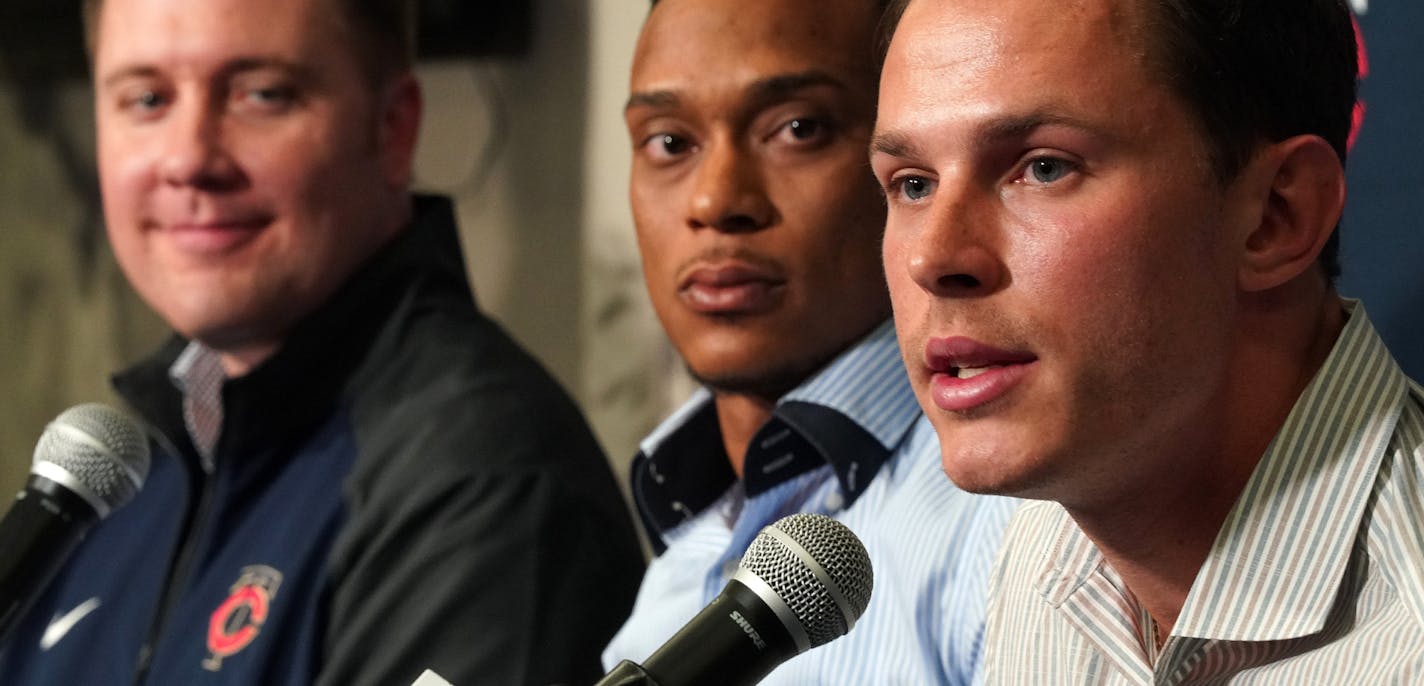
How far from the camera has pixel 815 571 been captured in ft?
3.28

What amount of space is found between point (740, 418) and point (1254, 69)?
77cm

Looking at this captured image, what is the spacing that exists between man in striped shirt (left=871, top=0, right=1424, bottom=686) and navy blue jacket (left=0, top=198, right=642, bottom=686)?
2.36 feet

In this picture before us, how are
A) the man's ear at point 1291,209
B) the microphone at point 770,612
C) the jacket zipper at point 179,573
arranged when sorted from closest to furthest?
the microphone at point 770,612, the man's ear at point 1291,209, the jacket zipper at point 179,573

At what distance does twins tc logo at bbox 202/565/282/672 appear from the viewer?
183 centimetres

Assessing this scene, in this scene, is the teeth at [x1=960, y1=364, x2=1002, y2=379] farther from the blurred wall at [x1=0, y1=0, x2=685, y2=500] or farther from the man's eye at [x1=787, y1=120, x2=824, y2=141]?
the blurred wall at [x1=0, y1=0, x2=685, y2=500]

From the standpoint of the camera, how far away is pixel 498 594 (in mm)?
1668

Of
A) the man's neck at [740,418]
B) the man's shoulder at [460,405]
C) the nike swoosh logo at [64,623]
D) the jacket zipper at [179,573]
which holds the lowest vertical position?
the nike swoosh logo at [64,623]

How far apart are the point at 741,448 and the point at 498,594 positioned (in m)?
0.29

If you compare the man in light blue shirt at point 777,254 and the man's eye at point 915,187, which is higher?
the man's eye at point 915,187

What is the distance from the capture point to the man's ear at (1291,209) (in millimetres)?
1047

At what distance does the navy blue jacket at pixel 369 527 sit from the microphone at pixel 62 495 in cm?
28

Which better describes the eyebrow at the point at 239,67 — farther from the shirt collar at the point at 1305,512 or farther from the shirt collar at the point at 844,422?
the shirt collar at the point at 1305,512

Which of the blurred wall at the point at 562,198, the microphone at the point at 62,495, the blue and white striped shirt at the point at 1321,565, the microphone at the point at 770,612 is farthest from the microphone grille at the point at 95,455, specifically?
the blurred wall at the point at 562,198

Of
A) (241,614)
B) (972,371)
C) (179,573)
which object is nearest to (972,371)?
(972,371)
